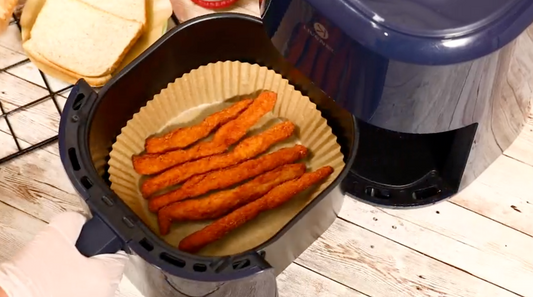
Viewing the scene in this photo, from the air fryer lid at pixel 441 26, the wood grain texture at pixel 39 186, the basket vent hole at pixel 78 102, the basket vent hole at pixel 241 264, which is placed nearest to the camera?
the air fryer lid at pixel 441 26

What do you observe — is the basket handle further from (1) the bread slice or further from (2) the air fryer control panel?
(1) the bread slice

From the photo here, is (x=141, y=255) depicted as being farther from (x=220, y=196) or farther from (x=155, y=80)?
(x=155, y=80)

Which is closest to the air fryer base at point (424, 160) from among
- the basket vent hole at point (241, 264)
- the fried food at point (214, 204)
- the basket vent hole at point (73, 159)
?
the fried food at point (214, 204)

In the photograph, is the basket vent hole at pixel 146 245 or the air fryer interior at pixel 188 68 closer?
the basket vent hole at pixel 146 245

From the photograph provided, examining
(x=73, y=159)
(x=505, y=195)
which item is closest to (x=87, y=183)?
(x=73, y=159)

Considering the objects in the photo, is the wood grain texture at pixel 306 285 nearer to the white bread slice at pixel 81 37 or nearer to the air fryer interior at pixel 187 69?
the air fryer interior at pixel 187 69

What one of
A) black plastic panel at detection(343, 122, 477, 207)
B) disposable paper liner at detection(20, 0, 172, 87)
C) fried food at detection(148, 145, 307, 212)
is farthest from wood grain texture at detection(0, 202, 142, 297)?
black plastic panel at detection(343, 122, 477, 207)

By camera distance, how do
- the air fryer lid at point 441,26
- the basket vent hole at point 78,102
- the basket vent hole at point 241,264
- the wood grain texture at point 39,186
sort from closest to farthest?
the air fryer lid at point 441,26, the basket vent hole at point 241,264, the basket vent hole at point 78,102, the wood grain texture at point 39,186

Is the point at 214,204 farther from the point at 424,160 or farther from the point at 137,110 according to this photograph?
the point at 424,160
